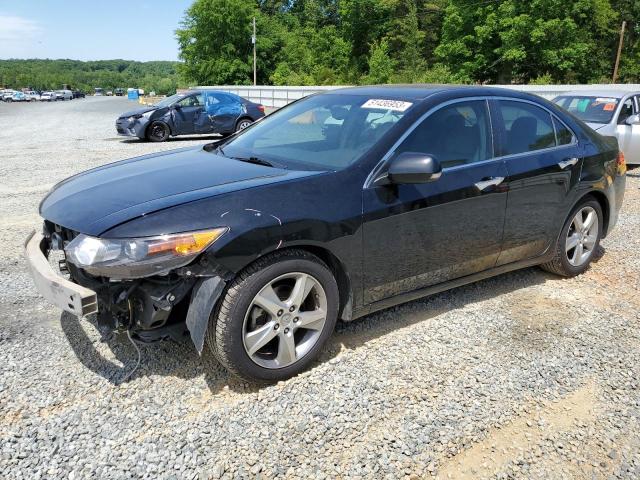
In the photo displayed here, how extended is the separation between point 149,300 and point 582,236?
3.71m

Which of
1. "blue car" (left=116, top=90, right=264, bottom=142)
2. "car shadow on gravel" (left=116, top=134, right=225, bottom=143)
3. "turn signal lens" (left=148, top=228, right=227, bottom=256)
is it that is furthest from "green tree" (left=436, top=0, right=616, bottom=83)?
"turn signal lens" (left=148, top=228, right=227, bottom=256)

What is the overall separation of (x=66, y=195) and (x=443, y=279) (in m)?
2.46

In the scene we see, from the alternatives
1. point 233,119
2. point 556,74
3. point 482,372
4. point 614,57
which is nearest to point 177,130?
point 233,119

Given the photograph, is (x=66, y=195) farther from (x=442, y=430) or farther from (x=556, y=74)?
(x=556, y=74)

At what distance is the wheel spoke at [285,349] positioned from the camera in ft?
9.86

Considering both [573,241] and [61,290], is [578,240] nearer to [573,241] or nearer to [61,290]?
[573,241]

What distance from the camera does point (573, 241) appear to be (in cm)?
464

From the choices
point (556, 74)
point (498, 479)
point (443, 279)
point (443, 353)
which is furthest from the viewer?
point (556, 74)

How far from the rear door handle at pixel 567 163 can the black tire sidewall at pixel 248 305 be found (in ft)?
7.59

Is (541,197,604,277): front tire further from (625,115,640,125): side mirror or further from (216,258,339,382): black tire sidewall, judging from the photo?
(625,115,640,125): side mirror

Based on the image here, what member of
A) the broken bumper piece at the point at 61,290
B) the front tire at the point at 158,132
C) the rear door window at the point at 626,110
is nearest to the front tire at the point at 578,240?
the broken bumper piece at the point at 61,290

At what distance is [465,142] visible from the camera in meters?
3.78

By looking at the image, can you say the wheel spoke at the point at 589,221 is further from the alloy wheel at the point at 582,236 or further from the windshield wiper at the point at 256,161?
the windshield wiper at the point at 256,161

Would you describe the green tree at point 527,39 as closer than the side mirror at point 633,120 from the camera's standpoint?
No
